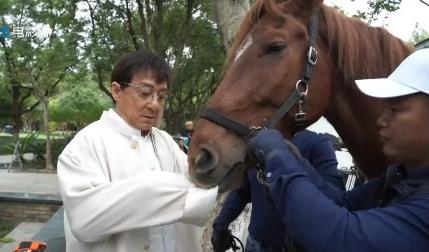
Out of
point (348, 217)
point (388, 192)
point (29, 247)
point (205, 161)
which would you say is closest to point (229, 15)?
point (29, 247)

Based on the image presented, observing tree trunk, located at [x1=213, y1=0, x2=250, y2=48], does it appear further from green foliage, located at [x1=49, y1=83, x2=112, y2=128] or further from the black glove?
green foliage, located at [x1=49, y1=83, x2=112, y2=128]

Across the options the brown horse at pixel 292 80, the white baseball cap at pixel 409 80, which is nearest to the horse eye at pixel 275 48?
the brown horse at pixel 292 80

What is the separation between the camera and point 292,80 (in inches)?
80.6

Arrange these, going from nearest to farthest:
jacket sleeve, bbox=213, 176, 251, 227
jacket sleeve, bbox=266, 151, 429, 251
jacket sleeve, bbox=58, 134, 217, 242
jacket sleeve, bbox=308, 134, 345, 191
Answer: jacket sleeve, bbox=266, 151, 429, 251, jacket sleeve, bbox=58, 134, 217, 242, jacket sleeve, bbox=308, 134, 345, 191, jacket sleeve, bbox=213, 176, 251, 227

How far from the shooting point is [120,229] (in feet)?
5.83

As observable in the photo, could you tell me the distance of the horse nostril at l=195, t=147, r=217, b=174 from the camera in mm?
1866

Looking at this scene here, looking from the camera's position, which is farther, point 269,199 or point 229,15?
point 229,15

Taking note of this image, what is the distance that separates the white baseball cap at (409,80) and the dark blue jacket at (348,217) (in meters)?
0.24

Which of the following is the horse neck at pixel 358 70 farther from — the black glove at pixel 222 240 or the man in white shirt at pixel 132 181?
the black glove at pixel 222 240

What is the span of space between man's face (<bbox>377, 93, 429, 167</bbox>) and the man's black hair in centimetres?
106

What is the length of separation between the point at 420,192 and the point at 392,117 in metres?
0.25

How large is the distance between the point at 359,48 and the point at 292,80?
37 centimetres

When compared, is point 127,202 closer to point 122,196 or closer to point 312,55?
point 122,196

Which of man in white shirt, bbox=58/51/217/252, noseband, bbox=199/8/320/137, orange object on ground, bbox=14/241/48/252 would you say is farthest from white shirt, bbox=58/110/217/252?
orange object on ground, bbox=14/241/48/252
